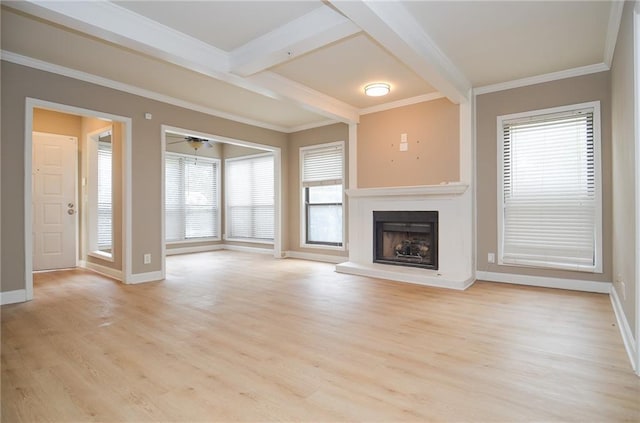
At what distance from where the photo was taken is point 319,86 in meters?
4.64

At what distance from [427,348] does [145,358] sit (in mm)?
1922

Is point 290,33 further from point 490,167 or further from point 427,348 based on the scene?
point 490,167

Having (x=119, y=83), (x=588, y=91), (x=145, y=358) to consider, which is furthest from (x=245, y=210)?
(x=588, y=91)

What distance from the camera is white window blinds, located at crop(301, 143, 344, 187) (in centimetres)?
642

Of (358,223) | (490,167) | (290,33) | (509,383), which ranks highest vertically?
(290,33)

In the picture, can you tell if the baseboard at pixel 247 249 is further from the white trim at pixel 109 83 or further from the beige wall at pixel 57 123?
the beige wall at pixel 57 123

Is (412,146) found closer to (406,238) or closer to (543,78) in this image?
(406,238)

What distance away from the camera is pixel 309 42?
311 cm

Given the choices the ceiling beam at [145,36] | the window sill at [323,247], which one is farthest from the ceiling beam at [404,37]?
the window sill at [323,247]

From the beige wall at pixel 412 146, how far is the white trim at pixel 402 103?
0.05 metres

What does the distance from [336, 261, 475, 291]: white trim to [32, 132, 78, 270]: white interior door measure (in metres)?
4.54

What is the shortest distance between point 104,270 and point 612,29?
6.79 metres

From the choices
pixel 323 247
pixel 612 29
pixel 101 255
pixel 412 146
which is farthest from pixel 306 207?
pixel 612 29

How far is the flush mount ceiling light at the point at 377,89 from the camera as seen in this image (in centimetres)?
454
